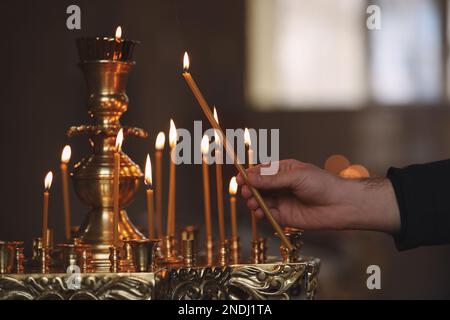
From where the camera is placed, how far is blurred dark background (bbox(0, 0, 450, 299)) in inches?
110

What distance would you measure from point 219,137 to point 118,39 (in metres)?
0.15

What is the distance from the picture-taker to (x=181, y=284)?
959 millimetres

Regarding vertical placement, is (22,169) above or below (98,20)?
below

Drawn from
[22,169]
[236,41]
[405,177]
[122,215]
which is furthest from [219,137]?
[236,41]

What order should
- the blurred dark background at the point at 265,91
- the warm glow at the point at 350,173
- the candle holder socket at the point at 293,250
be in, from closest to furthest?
the candle holder socket at the point at 293,250 → the blurred dark background at the point at 265,91 → the warm glow at the point at 350,173

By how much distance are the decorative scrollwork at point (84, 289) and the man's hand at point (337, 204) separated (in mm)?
326

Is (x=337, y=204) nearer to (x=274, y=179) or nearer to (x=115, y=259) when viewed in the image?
(x=274, y=179)

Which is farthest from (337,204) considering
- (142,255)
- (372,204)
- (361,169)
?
(361,169)

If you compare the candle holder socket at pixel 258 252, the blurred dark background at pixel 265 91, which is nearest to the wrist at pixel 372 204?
the candle holder socket at pixel 258 252

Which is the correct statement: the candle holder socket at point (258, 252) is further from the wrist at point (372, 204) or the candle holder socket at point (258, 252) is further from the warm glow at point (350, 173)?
the warm glow at point (350, 173)

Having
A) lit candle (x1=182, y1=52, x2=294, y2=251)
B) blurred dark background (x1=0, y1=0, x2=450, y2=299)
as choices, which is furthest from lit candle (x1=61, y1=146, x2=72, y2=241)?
blurred dark background (x1=0, y1=0, x2=450, y2=299)

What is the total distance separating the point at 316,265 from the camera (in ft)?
3.32

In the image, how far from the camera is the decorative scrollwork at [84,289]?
2.97 ft
